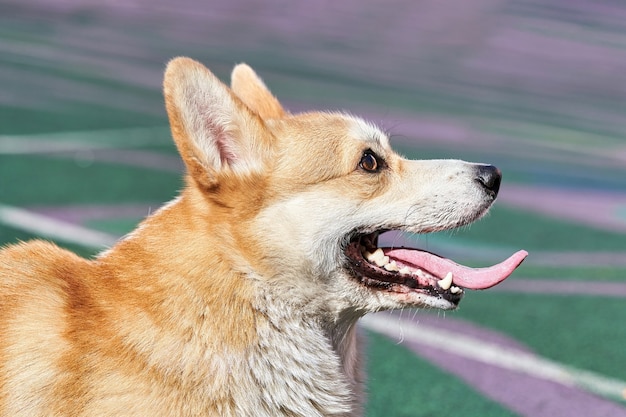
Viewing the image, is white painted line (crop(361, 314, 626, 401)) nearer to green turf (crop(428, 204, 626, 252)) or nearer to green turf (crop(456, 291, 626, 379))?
green turf (crop(456, 291, 626, 379))

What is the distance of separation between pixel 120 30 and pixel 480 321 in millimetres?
14407

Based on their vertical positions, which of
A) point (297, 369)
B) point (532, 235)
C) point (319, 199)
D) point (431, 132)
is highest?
point (319, 199)

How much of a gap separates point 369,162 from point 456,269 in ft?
1.99

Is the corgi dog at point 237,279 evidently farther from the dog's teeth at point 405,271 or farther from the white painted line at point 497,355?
the white painted line at point 497,355

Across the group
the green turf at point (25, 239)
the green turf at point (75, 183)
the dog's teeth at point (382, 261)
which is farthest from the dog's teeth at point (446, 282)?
the green turf at point (75, 183)

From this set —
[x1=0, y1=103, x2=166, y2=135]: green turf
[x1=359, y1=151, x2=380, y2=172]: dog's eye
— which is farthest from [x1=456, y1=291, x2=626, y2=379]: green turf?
[x1=0, y1=103, x2=166, y2=135]: green turf

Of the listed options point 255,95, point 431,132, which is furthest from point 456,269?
point 431,132

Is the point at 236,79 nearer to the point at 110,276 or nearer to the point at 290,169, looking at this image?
the point at 290,169

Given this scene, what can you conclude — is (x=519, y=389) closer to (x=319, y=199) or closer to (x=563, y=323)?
(x=563, y=323)

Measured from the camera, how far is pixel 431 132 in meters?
13.4

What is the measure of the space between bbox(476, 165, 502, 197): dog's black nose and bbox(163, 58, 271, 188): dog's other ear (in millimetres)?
929

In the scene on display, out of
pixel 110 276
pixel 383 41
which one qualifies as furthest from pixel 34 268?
pixel 383 41

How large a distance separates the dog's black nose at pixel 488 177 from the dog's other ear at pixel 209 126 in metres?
0.93

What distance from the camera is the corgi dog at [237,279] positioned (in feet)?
12.9
